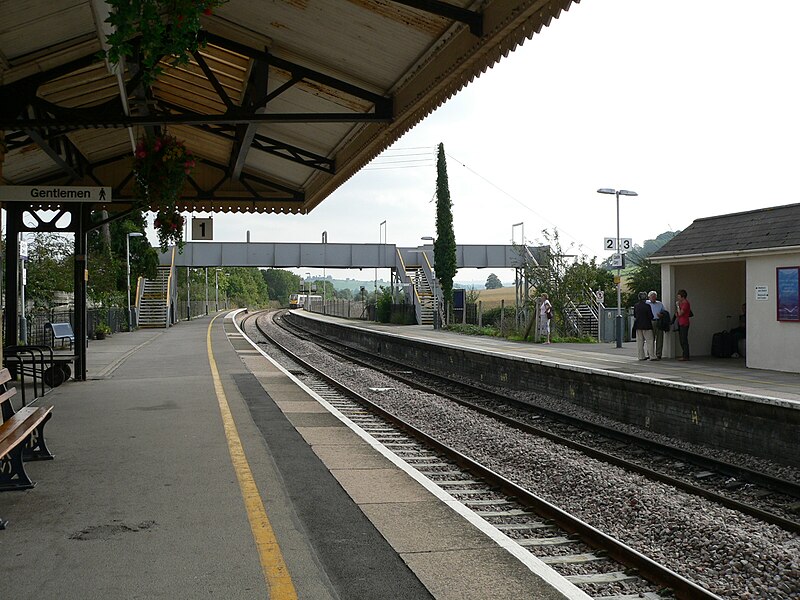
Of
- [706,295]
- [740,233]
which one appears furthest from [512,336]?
Result: [740,233]

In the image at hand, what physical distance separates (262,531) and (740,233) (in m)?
14.5

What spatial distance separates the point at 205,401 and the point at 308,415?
1997 mm

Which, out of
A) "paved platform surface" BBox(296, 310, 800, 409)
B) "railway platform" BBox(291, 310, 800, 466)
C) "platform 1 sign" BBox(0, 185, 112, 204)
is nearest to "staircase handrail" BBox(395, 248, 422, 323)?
"paved platform surface" BBox(296, 310, 800, 409)

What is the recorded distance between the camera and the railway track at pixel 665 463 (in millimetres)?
7630

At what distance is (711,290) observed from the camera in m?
19.2

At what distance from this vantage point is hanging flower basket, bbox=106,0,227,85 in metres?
4.33

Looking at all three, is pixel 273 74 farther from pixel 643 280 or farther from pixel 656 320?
pixel 643 280

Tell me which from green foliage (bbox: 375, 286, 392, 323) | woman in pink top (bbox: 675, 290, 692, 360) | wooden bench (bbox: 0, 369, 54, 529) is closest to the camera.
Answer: wooden bench (bbox: 0, 369, 54, 529)

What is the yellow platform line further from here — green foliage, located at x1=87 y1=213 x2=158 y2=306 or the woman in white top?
the woman in white top

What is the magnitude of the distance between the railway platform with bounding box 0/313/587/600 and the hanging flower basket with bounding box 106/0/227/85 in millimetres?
3058

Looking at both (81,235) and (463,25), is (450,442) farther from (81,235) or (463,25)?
(81,235)

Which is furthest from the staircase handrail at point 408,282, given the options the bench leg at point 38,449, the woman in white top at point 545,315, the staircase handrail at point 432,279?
the bench leg at point 38,449

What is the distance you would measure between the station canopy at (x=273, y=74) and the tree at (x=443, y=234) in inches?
1257

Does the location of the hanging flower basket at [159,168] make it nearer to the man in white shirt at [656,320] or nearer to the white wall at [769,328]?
the white wall at [769,328]
